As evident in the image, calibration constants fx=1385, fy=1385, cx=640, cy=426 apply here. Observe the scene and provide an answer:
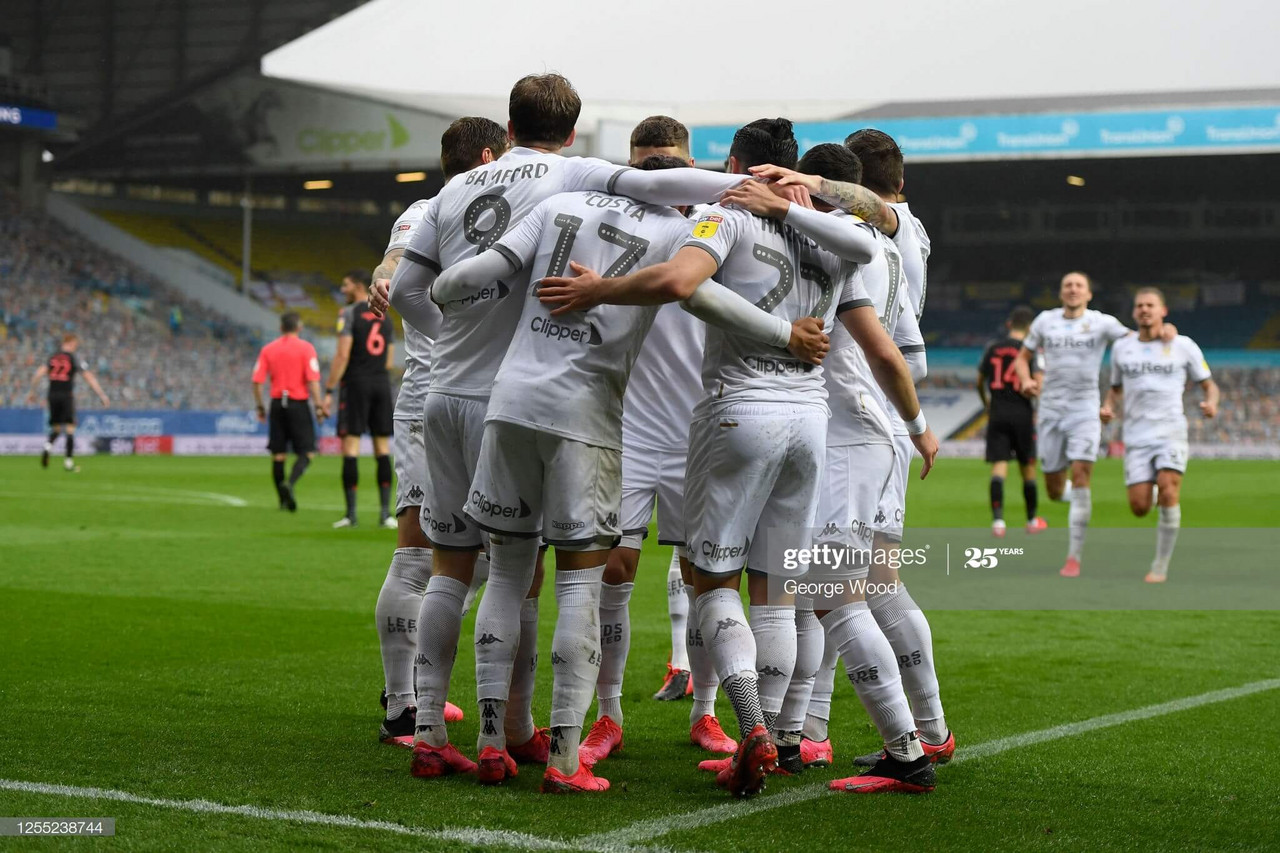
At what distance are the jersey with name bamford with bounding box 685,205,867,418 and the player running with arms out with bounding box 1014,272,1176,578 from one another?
21.8 ft

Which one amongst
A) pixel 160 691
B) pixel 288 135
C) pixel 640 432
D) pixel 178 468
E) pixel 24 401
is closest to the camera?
pixel 640 432

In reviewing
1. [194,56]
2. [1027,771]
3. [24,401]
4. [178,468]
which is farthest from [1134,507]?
[194,56]

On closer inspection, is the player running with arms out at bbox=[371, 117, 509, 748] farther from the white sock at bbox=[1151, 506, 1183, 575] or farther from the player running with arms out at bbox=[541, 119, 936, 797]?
the white sock at bbox=[1151, 506, 1183, 575]

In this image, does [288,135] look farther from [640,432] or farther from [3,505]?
[640,432]

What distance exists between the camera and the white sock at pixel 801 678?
4414 millimetres

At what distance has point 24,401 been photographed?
3106 cm

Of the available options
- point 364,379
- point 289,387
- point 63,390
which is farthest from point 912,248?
point 63,390

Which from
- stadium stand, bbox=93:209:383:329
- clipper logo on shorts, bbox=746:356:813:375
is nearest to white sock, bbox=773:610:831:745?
clipper logo on shorts, bbox=746:356:813:375

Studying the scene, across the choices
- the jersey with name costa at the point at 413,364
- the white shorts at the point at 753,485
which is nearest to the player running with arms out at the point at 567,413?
the white shorts at the point at 753,485

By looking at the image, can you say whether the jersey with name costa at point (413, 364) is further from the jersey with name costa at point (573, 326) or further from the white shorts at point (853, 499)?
the white shorts at point (853, 499)

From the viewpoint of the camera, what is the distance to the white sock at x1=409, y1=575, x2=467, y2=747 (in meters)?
4.20

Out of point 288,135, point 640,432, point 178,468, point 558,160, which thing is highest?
point 288,135

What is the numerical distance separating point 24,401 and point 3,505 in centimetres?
1783

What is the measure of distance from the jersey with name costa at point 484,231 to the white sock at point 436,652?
2.09ft
